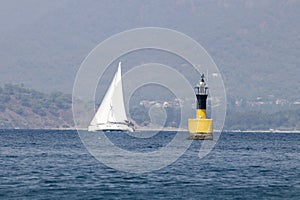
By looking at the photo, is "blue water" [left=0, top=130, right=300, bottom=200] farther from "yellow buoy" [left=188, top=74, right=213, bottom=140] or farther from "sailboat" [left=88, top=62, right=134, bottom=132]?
"sailboat" [left=88, top=62, right=134, bottom=132]

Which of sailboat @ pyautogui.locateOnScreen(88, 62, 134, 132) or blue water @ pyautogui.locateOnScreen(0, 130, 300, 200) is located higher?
sailboat @ pyautogui.locateOnScreen(88, 62, 134, 132)

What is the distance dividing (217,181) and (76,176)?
10805 millimetres

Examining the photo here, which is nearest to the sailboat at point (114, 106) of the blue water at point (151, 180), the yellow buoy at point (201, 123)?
the yellow buoy at point (201, 123)

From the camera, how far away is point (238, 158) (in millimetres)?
98438

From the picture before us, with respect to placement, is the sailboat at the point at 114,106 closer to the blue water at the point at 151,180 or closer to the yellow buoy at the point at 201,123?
the yellow buoy at the point at 201,123

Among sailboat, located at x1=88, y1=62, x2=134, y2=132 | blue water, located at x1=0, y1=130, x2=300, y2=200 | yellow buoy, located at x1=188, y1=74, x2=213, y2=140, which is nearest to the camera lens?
blue water, located at x1=0, y1=130, x2=300, y2=200

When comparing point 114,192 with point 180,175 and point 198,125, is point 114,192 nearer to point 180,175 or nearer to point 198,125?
point 180,175

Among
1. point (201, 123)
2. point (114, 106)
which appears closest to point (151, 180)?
point (201, 123)

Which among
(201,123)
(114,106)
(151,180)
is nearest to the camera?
(151,180)

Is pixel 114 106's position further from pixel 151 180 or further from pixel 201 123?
pixel 151 180

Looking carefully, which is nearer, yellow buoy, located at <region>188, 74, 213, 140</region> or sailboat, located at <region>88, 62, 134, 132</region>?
yellow buoy, located at <region>188, 74, 213, 140</region>

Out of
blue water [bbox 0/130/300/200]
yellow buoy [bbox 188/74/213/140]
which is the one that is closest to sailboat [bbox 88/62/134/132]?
yellow buoy [bbox 188/74/213/140]

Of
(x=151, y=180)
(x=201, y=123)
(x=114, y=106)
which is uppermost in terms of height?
(x=114, y=106)

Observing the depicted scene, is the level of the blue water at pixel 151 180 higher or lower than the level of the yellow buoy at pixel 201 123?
lower
